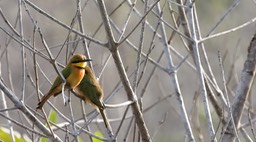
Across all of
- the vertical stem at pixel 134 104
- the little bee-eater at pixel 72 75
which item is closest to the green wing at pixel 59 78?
the little bee-eater at pixel 72 75

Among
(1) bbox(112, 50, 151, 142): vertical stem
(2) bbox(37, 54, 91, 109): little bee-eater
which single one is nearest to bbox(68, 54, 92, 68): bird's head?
(2) bbox(37, 54, 91, 109): little bee-eater

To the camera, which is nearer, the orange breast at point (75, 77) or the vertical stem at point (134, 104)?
the vertical stem at point (134, 104)

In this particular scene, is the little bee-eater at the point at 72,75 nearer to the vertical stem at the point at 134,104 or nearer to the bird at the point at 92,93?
the bird at the point at 92,93

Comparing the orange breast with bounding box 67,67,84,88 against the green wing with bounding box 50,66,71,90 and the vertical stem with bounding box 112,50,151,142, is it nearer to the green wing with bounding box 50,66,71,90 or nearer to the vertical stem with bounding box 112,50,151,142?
the green wing with bounding box 50,66,71,90

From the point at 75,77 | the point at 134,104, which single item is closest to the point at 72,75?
the point at 75,77

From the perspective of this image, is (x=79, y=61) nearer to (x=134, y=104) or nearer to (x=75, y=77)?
(x=75, y=77)

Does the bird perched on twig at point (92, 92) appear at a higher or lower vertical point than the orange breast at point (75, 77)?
lower

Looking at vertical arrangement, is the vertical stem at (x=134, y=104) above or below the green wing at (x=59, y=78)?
below

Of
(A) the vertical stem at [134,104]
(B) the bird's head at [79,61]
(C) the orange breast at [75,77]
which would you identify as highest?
(B) the bird's head at [79,61]

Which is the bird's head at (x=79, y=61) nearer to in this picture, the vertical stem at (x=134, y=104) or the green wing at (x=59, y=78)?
the green wing at (x=59, y=78)

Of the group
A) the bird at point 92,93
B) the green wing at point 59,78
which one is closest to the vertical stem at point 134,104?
the bird at point 92,93

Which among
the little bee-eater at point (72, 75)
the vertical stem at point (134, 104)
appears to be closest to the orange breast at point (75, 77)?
the little bee-eater at point (72, 75)

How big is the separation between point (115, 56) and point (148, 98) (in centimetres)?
865

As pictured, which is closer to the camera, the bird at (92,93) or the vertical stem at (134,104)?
the vertical stem at (134,104)
